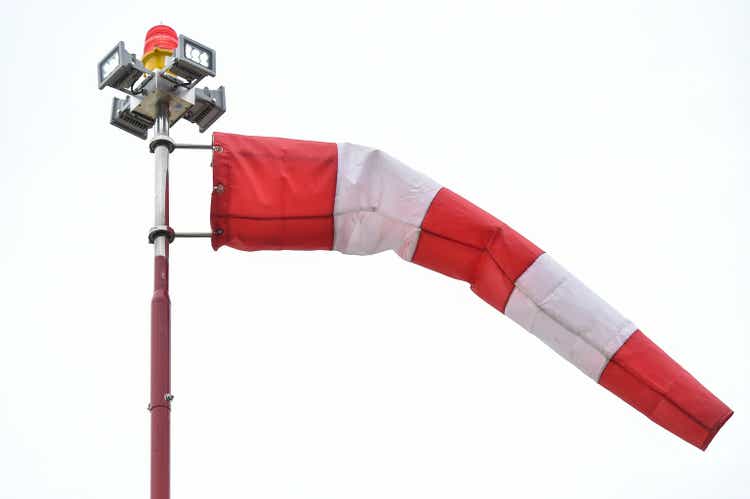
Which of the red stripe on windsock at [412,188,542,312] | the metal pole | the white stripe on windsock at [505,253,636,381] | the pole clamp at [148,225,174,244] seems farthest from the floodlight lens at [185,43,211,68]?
the white stripe on windsock at [505,253,636,381]

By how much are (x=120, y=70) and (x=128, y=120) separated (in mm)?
663

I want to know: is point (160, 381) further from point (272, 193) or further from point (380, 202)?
point (380, 202)

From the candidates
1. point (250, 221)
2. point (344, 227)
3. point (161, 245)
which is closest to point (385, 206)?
point (344, 227)

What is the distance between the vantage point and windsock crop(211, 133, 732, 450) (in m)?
17.3

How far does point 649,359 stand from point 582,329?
84 cm

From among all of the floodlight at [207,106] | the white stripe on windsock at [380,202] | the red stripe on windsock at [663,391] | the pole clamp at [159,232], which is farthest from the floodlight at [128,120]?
the red stripe on windsock at [663,391]

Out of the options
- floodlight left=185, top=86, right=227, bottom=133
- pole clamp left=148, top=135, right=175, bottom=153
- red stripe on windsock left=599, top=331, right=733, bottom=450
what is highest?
floodlight left=185, top=86, right=227, bottom=133

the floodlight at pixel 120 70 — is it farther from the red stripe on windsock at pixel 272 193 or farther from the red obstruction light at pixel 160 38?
the red stripe on windsock at pixel 272 193

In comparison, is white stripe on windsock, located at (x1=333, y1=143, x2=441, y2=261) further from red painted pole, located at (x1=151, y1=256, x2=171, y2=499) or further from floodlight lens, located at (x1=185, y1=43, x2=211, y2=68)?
red painted pole, located at (x1=151, y1=256, x2=171, y2=499)

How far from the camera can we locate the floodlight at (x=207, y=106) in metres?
17.2

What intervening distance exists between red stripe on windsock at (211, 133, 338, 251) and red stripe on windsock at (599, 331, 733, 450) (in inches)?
149

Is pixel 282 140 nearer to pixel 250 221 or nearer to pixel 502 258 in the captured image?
pixel 250 221

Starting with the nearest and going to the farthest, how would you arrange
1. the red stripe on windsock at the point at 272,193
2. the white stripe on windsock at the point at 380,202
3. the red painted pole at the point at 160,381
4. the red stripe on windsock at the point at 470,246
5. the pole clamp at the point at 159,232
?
1. the red painted pole at the point at 160,381
2. the pole clamp at the point at 159,232
3. the red stripe on windsock at the point at 272,193
4. the red stripe on windsock at the point at 470,246
5. the white stripe on windsock at the point at 380,202

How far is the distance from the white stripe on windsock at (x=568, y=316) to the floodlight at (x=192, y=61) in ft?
14.5
